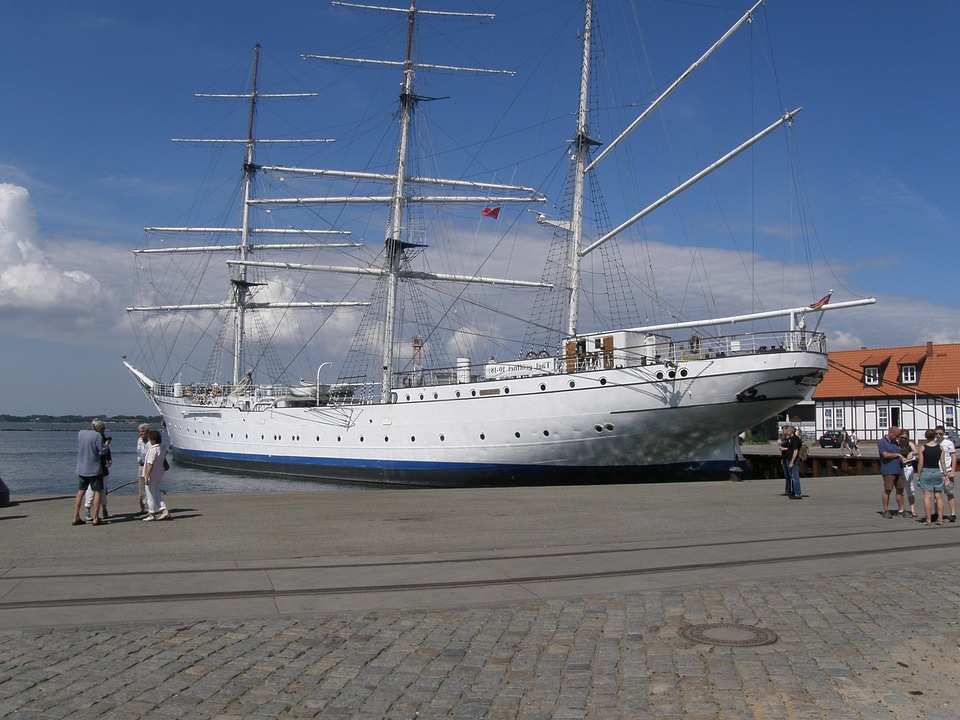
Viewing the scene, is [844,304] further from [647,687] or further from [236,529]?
[647,687]

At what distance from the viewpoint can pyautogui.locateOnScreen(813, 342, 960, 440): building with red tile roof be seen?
48875 millimetres

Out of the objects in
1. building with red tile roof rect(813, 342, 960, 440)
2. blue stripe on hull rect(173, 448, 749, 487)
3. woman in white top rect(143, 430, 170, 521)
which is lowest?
blue stripe on hull rect(173, 448, 749, 487)

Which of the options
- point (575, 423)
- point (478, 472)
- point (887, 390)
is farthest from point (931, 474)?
point (887, 390)

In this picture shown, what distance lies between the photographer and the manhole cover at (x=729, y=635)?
5.70 meters

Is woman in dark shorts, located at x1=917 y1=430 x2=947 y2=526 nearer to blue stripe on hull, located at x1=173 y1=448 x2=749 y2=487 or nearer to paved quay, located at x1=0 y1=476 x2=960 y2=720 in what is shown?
paved quay, located at x1=0 y1=476 x2=960 y2=720

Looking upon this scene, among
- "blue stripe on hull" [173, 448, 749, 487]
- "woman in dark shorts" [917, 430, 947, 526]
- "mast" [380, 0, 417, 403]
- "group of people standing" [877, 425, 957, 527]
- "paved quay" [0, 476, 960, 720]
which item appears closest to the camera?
"paved quay" [0, 476, 960, 720]

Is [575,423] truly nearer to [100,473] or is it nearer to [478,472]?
[478,472]

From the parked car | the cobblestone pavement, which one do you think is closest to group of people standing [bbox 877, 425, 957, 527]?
the cobblestone pavement

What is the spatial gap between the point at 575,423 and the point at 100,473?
17.7m

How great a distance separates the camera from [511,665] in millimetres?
5273

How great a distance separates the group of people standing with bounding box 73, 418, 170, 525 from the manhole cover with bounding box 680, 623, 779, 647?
831 cm

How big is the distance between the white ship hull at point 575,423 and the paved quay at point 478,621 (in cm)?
1343

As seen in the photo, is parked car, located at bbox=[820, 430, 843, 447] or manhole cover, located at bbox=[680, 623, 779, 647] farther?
parked car, located at bbox=[820, 430, 843, 447]

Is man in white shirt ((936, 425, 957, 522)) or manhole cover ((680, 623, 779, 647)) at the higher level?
man in white shirt ((936, 425, 957, 522))
